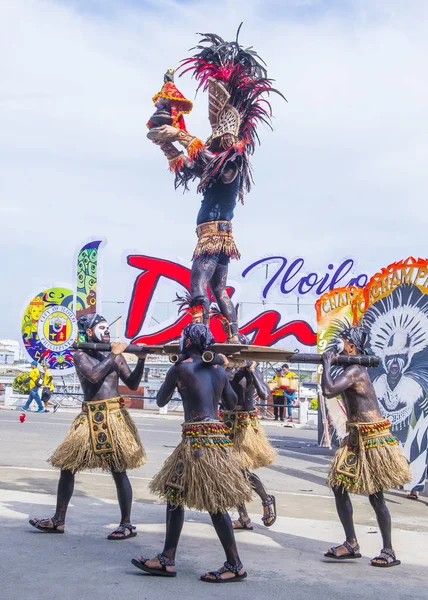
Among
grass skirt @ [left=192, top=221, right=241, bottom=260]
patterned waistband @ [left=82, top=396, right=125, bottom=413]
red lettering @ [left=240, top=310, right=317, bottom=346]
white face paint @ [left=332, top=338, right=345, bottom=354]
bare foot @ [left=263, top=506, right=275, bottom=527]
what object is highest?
red lettering @ [left=240, top=310, right=317, bottom=346]

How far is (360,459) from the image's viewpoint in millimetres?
6055

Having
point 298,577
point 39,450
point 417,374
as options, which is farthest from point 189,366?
point 39,450

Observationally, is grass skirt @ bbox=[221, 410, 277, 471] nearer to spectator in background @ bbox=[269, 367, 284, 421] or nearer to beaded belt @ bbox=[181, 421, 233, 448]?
beaded belt @ bbox=[181, 421, 233, 448]

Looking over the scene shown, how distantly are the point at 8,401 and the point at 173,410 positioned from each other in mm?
5923

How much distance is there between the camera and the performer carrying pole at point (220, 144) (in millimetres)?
9734

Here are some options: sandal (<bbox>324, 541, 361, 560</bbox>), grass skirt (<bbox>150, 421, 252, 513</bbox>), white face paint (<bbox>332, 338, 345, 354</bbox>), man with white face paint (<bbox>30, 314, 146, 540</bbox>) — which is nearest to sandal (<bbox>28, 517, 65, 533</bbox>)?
man with white face paint (<bbox>30, 314, 146, 540</bbox>)

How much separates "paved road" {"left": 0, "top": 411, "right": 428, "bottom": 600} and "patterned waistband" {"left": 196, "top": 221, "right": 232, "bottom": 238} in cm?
352

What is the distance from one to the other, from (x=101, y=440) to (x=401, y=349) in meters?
5.46

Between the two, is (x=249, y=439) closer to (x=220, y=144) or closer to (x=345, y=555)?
(x=345, y=555)

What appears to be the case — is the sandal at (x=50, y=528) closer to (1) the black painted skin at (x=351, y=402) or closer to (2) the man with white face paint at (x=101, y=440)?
(2) the man with white face paint at (x=101, y=440)

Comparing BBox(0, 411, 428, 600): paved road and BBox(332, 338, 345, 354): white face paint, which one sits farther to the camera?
BBox(332, 338, 345, 354): white face paint

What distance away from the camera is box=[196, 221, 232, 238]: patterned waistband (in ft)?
32.0

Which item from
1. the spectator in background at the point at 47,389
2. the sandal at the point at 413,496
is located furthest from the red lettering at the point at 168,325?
the sandal at the point at 413,496

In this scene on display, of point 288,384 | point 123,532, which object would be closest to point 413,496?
point 123,532
